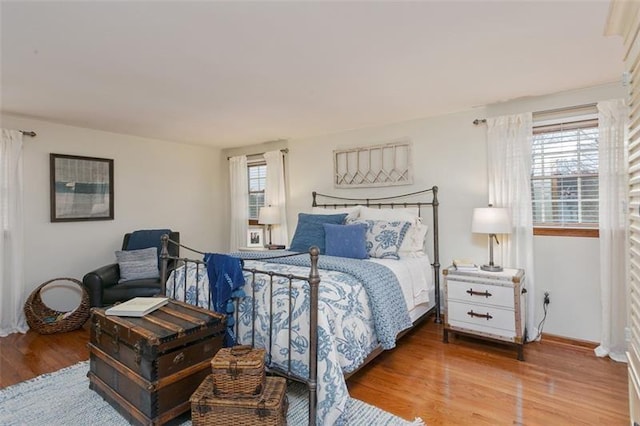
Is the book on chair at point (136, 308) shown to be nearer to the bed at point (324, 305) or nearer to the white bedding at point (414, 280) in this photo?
the bed at point (324, 305)

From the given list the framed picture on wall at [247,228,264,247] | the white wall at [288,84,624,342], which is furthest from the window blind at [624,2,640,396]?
the framed picture on wall at [247,228,264,247]

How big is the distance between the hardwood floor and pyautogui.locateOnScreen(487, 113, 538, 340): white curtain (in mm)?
548

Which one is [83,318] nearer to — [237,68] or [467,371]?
[237,68]

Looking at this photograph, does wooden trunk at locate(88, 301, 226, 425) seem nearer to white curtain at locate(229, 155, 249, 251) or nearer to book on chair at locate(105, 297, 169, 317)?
book on chair at locate(105, 297, 169, 317)

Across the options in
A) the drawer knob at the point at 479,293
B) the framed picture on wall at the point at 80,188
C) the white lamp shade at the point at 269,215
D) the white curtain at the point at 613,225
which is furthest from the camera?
the white lamp shade at the point at 269,215

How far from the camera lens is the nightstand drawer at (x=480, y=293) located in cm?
275

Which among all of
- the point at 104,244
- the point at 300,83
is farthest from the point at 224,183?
the point at 300,83

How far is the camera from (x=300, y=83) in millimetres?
2711

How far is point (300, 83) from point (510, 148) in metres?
2.06

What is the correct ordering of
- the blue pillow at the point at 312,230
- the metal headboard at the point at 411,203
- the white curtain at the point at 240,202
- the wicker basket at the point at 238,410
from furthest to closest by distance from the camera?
the white curtain at the point at 240,202 → the metal headboard at the point at 411,203 → the blue pillow at the point at 312,230 → the wicker basket at the point at 238,410

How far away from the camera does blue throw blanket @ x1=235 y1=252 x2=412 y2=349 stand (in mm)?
2334

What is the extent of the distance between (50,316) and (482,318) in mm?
4331

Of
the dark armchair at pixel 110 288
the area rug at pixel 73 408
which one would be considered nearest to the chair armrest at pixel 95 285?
the dark armchair at pixel 110 288

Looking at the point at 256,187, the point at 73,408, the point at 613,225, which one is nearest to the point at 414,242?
the point at 613,225
